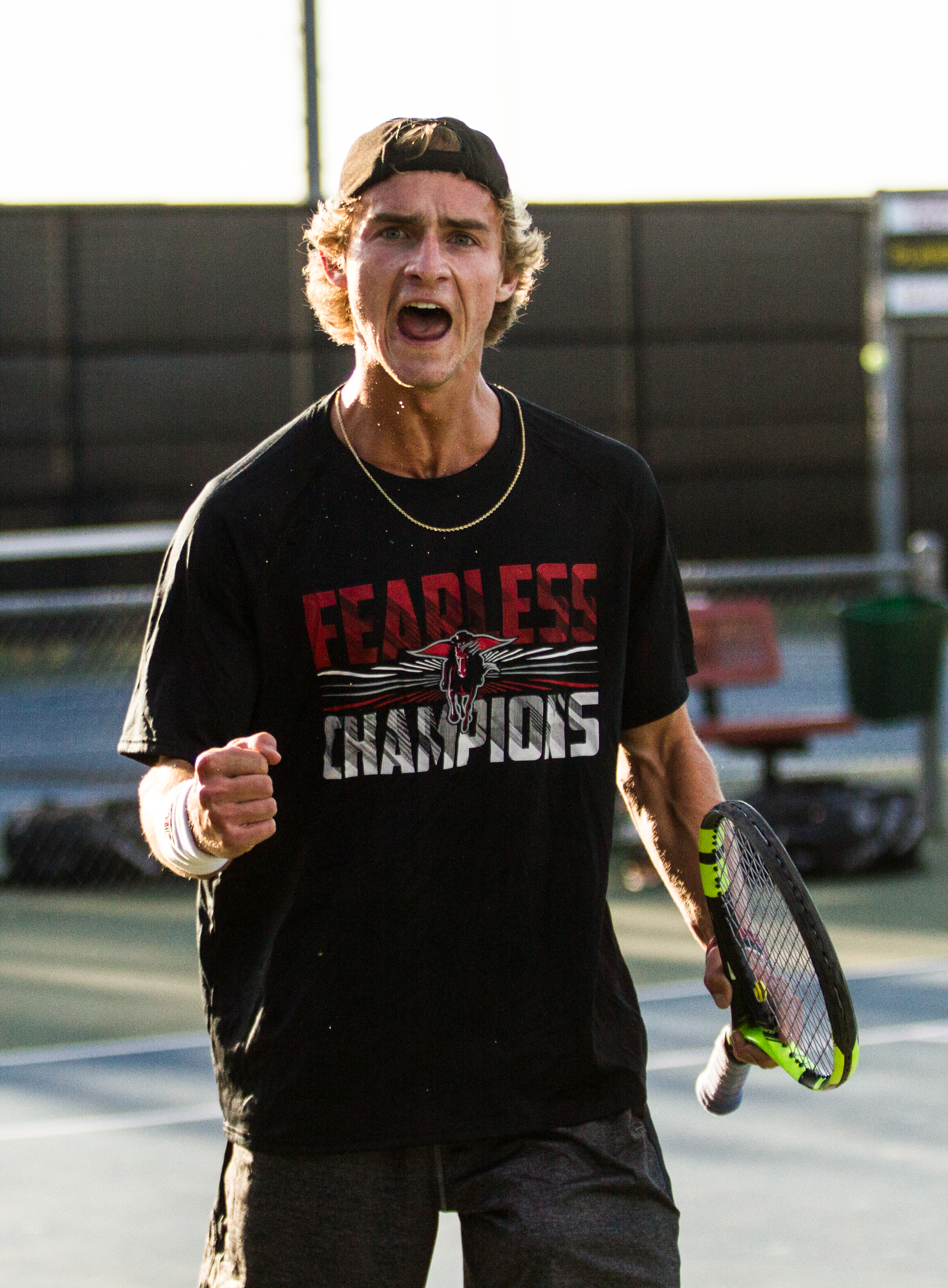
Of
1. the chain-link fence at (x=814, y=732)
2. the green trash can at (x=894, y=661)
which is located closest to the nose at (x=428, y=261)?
the chain-link fence at (x=814, y=732)

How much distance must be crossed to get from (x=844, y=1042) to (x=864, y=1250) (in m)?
1.76

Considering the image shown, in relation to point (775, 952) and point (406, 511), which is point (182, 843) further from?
point (775, 952)

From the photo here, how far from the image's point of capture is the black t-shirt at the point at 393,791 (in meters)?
2.21

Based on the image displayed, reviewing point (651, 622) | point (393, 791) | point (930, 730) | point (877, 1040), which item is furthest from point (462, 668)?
point (930, 730)

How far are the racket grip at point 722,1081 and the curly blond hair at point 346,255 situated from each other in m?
1.00

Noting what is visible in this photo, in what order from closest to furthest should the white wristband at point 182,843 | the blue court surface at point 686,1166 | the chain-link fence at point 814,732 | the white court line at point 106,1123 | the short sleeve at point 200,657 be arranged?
the white wristband at point 182,843
the short sleeve at point 200,657
the blue court surface at point 686,1166
the white court line at point 106,1123
the chain-link fence at point 814,732

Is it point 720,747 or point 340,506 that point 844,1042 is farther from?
point 720,747

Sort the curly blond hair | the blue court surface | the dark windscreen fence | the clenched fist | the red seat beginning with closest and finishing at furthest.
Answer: the clenched fist → the curly blond hair → the blue court surface → the red seat → the dark windscreen fence

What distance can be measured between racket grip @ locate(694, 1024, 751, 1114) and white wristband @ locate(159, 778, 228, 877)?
0.74 meters

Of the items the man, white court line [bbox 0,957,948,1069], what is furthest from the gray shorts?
white court line [bbox 0,957,948,1069]

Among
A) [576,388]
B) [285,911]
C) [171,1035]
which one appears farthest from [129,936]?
[576,388]

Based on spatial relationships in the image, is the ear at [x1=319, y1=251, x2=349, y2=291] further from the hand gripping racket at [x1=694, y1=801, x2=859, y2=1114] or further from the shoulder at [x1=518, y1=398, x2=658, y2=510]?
the hand gripping racket at [x1=694, y1=801, x2=859, y2=1114]

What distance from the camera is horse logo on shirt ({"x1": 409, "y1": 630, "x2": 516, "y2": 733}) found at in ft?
7.37

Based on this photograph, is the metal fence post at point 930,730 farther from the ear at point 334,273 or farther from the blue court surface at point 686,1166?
the ear at point 334,273
